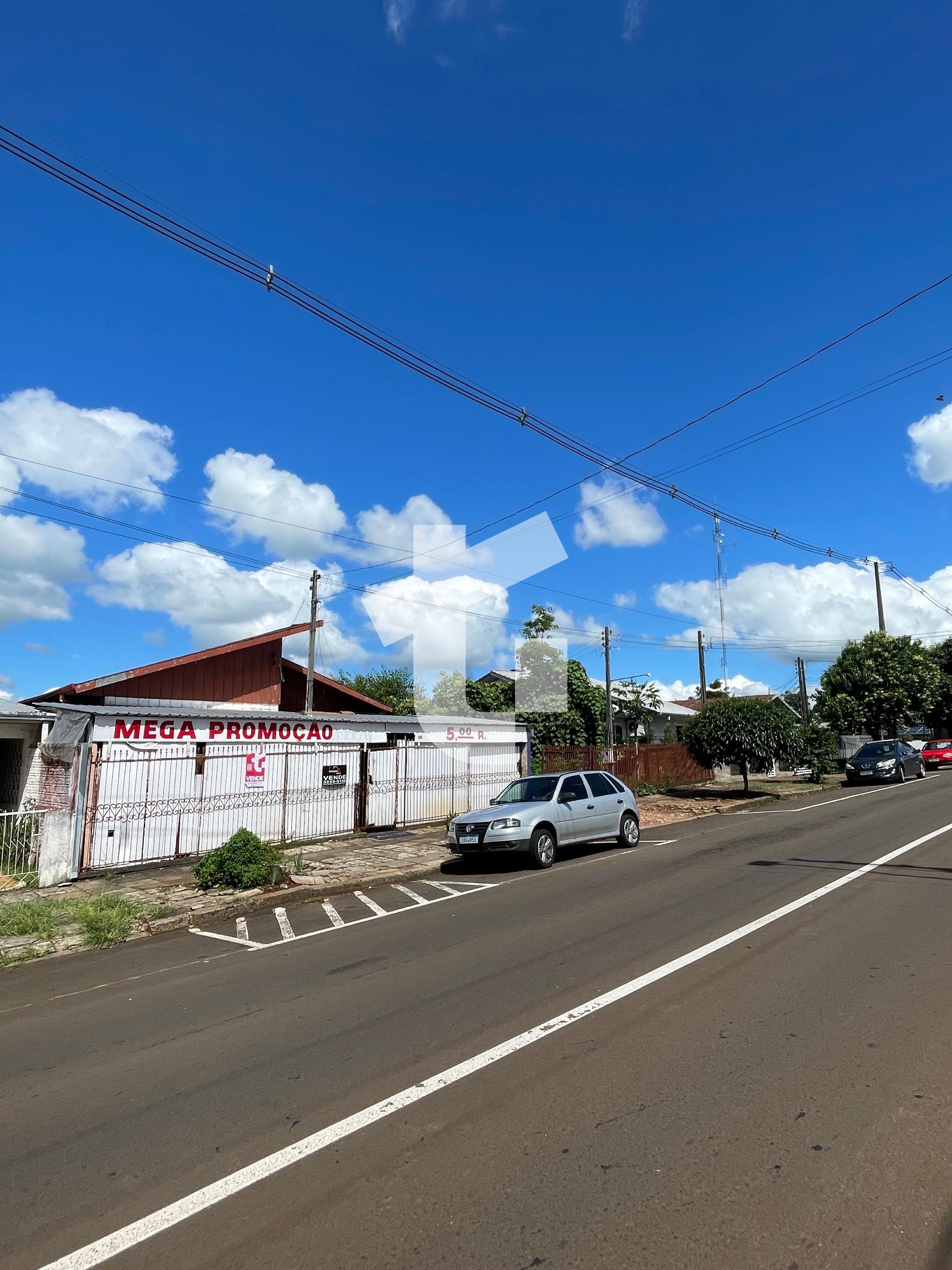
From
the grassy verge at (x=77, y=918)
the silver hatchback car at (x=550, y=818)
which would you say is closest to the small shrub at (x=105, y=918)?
the grassy verge at (x=77, y=918)

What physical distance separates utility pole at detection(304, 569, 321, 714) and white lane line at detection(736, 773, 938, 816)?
11.7 meters

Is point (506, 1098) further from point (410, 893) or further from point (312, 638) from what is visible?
point (312, 638)

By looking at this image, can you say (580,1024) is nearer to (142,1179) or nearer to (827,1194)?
(827,1194)

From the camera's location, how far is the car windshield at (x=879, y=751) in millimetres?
27781

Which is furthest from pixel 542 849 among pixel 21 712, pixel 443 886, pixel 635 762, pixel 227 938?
pixel 635 762

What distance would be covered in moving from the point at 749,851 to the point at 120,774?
1070cm

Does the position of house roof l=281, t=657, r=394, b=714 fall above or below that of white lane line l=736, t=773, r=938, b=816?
above

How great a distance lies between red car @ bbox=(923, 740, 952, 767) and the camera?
3494cm

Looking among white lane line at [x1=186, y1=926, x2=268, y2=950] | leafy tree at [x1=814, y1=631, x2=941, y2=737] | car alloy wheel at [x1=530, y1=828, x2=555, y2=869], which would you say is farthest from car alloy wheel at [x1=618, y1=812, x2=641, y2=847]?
leafy tree at [x1=814, y1=631, x2=941, y2=737]

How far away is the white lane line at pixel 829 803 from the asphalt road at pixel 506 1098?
11978 millimetres

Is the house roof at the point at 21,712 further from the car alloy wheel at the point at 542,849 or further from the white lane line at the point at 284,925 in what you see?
the car alloy wheel at the point at 542,849

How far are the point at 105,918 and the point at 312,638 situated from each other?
11.8 m

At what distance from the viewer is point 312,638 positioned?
67.2 ft

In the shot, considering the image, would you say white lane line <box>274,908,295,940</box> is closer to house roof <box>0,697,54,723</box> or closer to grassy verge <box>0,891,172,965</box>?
grassy verge <box>0,891,172,965</box>
